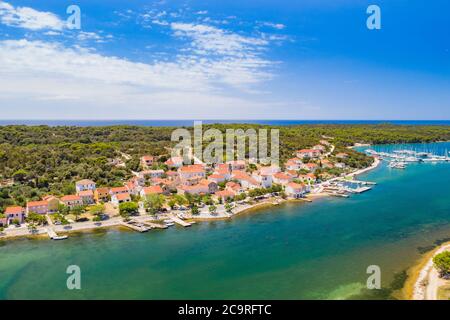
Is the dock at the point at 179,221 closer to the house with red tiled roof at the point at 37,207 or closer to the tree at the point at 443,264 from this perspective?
the house with red tiled roof at the point at 37,207

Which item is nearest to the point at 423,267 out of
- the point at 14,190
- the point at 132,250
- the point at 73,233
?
the point at 132,250

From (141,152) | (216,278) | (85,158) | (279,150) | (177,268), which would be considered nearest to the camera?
(216,278)

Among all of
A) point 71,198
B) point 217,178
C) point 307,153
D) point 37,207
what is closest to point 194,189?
point 217,178

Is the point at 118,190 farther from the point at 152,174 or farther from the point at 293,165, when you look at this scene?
the point at 293,165

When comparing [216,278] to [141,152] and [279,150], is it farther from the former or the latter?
[279,150]

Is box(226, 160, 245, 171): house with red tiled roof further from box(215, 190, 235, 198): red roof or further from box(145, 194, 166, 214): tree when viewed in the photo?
box(145, 194, 166, 214): tree

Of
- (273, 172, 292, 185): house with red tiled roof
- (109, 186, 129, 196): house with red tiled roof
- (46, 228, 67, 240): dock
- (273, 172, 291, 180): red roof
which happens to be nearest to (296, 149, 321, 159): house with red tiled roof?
(273, 172, 291, 180): red roof
